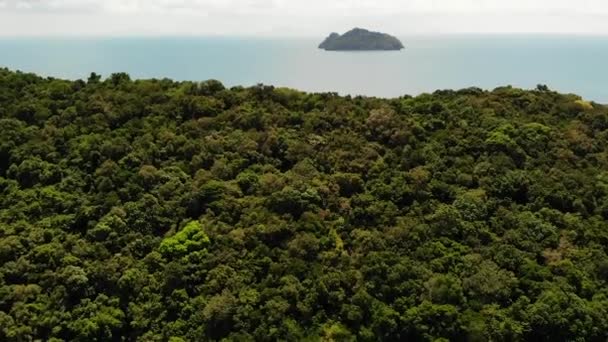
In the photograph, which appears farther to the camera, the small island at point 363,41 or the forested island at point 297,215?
the small island at point 363,41

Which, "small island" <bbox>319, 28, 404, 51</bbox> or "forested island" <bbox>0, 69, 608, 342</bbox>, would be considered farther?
"small island" <bbox>319, 28, 404, 51</bbox>

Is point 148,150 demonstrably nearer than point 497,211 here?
No

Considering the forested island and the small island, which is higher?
the small island

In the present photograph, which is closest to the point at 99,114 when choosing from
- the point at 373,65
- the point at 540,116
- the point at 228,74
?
the point at 540,116

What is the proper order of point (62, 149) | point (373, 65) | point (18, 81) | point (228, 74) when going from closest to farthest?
1. point (62, 149)
2. point (18, 81)
3. point (228, 74)
4. point (373, 65)

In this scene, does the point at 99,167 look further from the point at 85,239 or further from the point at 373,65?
the point at 373,65
